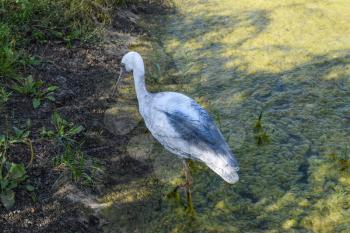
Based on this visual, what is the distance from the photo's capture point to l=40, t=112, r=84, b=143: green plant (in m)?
4.05

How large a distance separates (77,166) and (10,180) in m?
0.53

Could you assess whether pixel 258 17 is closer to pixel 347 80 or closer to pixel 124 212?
pixel 347 80

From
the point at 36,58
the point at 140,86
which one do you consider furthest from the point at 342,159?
the point at 36,58

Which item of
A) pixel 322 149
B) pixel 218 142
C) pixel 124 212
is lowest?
pixel 124 212

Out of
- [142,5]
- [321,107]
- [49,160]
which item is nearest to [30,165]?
[49,160]

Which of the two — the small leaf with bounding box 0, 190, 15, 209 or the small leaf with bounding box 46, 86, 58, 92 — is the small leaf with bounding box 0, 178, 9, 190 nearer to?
the small leaf with bounding box 0, 190, 15, 209

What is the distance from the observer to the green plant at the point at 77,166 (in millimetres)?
3732

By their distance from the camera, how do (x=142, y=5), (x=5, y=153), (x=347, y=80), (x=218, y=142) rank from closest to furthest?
(x=218, y=142) < (x=5, y=153) < (x=347, y=80) < (x=142, y=5)

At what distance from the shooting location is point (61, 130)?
405 cm

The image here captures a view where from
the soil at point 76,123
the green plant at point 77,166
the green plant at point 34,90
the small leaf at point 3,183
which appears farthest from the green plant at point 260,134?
the small leaf at point 3,183

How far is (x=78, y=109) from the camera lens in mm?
4559

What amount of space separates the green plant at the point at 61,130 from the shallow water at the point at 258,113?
1.65 feet

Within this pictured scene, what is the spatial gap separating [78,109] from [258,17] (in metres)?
2.97

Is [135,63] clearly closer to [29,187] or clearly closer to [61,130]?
[61,130]
